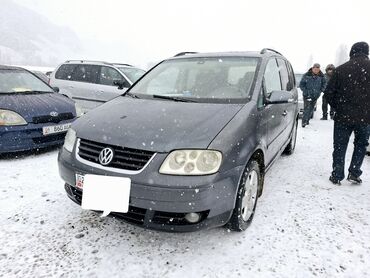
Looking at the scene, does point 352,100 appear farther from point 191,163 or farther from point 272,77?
point 191,163

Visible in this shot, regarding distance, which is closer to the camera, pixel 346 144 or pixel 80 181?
pixel 80 181

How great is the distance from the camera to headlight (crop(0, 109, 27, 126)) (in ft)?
15.1

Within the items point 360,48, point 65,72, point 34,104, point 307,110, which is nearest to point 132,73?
point 65,72

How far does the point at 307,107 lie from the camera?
29.2ft

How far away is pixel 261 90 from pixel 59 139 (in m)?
3.49

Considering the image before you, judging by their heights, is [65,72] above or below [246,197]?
above

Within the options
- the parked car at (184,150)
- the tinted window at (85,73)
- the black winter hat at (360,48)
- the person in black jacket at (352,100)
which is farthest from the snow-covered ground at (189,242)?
the tinted window at (85,73)

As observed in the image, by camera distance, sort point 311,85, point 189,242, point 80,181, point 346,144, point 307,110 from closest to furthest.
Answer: point 80,181 → point 189,242 → point 346,144 → point 307,110 → point 311,85

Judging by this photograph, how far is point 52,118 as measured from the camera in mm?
5035

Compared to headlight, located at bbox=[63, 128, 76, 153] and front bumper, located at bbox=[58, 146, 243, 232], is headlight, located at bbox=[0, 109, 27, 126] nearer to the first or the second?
headlight, located at bbox=[63, 128, 76, 153]

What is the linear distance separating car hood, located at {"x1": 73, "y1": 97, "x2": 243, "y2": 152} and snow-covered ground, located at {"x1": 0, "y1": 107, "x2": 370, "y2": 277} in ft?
2.86

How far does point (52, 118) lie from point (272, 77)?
339 centimetres

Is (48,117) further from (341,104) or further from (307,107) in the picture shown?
(307,107)

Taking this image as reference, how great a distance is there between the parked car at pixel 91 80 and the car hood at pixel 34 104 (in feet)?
7.68
